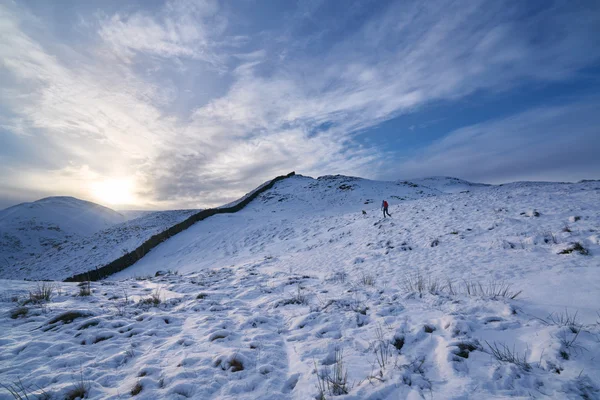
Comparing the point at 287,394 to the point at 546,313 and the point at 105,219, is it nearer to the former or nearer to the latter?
the point at 546,313

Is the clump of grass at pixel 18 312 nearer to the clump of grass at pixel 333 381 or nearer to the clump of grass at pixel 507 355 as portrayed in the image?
the clump of grass at pixel 333 381

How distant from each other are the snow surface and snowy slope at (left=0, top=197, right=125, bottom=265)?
142ft

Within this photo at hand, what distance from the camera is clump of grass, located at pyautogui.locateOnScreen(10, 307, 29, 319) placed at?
4.79m

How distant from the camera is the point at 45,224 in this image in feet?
197

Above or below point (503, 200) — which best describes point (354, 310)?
below

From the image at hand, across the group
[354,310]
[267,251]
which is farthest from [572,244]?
[267,251]

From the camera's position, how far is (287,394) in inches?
108

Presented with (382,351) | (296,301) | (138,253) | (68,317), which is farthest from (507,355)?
(138,253)

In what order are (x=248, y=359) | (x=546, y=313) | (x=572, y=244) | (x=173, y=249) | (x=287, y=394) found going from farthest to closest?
(x=173, y=249), (x=572, y=244), (x=546, y=313), (x=248, y=359), (x=287, y=394)

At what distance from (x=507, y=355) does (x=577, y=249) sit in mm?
6063

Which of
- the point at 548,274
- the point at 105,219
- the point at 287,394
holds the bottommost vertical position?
the point at 287,394

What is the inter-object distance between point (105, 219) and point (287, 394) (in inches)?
4170

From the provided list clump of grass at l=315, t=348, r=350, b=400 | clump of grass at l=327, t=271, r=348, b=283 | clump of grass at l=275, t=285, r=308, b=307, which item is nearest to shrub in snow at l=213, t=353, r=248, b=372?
clump of grass at l=315, t=348, r=350, b=400

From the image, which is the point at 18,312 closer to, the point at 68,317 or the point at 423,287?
the point at 68,317
